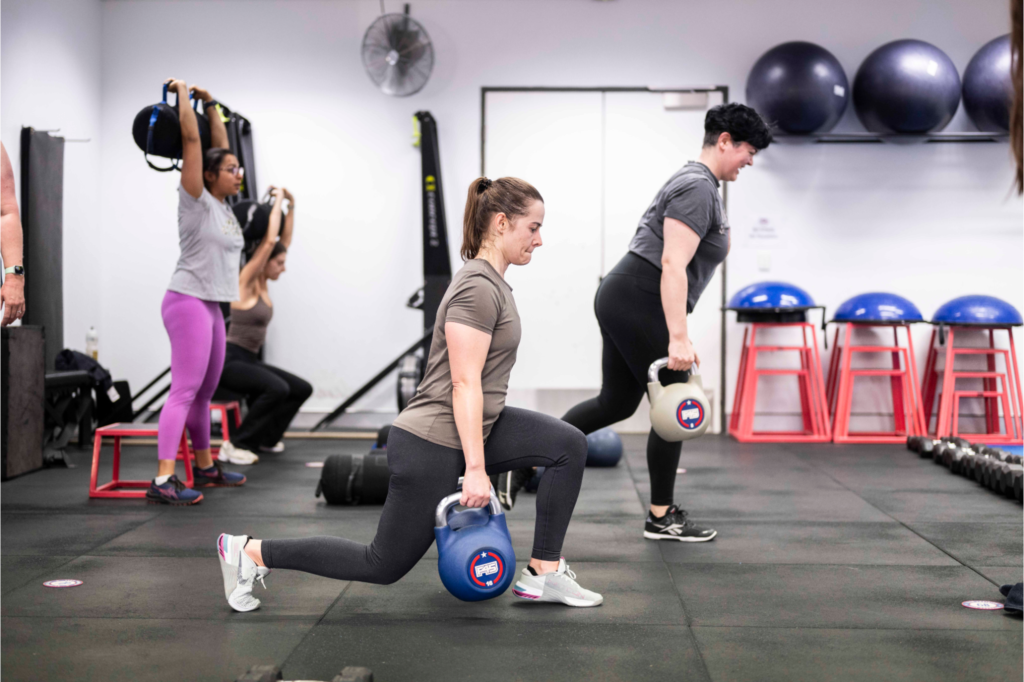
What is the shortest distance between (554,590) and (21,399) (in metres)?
3.22

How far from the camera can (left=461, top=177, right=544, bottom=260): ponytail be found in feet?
6.74

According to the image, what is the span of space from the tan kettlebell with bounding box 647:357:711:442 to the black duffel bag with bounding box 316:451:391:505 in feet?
4.28

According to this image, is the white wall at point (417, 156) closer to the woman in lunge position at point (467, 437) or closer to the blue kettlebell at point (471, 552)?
the woman in lunge position at point (467, 437)

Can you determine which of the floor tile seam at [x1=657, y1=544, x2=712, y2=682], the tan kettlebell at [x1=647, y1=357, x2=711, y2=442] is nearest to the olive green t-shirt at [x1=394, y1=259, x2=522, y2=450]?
the floor tile seam at [x1=657, y1=544, x2=712, y2=682]

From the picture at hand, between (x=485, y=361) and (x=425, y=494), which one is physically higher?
(x=485, y=361)

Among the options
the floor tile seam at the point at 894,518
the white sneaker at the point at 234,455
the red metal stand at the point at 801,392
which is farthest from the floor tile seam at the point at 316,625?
the red metal stand at the point at 801,392

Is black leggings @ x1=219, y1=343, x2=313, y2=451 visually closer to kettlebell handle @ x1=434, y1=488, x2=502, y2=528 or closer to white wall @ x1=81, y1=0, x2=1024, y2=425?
white wall @ x1=81, y1=0, x2=1024, y2=425

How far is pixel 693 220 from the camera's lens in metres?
2.76

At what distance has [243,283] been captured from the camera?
15.8ft

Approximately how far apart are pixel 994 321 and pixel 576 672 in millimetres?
4522

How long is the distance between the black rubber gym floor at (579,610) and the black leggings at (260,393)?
3.70 ft

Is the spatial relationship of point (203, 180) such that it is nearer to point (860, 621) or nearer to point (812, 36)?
point (860, 621)

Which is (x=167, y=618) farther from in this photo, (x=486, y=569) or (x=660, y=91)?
(x=660, y=91)

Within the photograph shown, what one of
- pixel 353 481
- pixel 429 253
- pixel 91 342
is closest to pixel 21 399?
pixel 91 342
